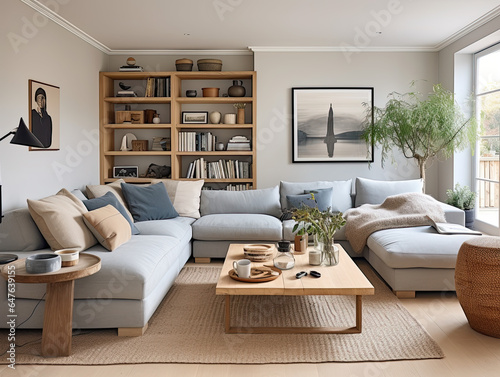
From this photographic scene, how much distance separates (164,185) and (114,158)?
5.12ft

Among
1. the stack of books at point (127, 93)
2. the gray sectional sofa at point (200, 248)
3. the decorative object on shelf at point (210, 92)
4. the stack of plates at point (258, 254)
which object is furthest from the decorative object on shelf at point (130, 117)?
the stack of plates at point (258, 254)

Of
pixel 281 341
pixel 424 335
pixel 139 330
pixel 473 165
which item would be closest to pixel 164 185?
pixel 139 330

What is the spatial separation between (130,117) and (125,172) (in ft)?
2.42

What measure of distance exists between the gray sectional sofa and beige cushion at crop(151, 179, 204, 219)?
0.03 metres

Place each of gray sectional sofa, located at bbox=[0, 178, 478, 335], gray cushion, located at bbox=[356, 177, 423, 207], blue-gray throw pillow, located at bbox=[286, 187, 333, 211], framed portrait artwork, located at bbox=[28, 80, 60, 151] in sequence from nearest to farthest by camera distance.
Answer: gray sectional sofa, located at bbox=[0, 178, 478, 335]
framed portrait artwork, located at bbox=[28, 80, 60, 151]
blue-gray throw pillow, located at bbox=[286, 187, 333, 211]
gray cushion, located at bbox=[356, 177, 423, 207]

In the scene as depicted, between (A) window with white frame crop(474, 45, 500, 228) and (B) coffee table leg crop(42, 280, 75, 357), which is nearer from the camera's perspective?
(B) coffee table leg crop(42, 280, 75, 357)

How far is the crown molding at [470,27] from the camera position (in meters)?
4.75

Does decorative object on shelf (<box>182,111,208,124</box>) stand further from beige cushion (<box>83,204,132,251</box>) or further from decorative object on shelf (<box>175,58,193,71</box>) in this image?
beige cushion (<box>83,204,132,251</box>)

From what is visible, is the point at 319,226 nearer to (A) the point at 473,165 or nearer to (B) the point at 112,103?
(A) the point at 473,165

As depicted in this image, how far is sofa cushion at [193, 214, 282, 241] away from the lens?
4949 millimetres

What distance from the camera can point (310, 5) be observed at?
446 centimetres

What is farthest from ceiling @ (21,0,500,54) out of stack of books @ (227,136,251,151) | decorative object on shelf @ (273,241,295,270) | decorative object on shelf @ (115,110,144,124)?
decorative object on shelf @ (273,241,295,270)

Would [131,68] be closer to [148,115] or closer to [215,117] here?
[148,115]

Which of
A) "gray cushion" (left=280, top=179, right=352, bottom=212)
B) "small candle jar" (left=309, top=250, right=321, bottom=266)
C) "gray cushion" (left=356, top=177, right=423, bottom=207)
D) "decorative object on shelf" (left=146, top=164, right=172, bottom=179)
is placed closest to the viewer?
"small candle jar" (left=309, top=250, right=321, bottom=266)
